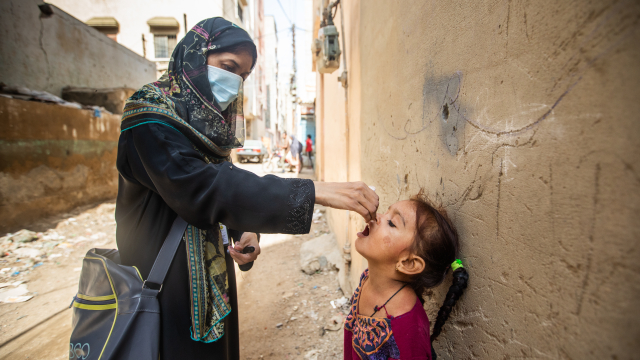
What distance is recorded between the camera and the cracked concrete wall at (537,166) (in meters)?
0.56

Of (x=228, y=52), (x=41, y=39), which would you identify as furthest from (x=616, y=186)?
(x=41, y=39)

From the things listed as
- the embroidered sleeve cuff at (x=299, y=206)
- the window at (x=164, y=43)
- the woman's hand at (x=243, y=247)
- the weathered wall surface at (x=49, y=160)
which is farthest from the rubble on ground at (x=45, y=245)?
the window at (x=164, y=43)

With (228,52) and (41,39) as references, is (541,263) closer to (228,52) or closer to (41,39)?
(228,52)

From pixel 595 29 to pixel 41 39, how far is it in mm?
10353

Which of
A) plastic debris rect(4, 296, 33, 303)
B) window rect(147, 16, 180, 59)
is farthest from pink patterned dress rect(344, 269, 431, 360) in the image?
window rect(147, 16, 180, 59)

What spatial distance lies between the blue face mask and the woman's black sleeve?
0.50 m

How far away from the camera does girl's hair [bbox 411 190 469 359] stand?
117cm

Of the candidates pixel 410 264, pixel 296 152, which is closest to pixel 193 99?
pixel 410 264

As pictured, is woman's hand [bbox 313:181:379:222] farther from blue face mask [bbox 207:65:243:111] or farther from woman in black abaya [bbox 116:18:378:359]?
blue face mask [bbox 207:65:243:111]

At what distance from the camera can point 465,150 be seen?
110 cm

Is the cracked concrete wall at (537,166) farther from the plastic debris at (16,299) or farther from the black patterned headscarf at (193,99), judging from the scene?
the plastic debris at (16,299)

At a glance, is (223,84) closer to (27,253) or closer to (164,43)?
(27,253)

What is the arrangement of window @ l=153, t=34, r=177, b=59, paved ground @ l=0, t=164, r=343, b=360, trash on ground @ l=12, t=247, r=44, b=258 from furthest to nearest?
window @ l=153, t=34, r=177, b=59, trash on ground @ l=12, t=247, r=44, b=258, paved ground @ l=0, t=164, r=343, b=360

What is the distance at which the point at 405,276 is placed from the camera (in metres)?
1.33
